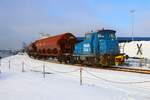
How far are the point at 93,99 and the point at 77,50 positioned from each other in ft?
67.7

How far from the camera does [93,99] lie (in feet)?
38.1

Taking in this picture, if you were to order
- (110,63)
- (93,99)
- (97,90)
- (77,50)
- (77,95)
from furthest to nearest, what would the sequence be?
(77,50)
(110,63)
(97,90)
(77,95)
(93,99)

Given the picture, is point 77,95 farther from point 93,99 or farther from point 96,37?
point 96,37

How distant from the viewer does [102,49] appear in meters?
27.4

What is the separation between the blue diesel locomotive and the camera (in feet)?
87.0

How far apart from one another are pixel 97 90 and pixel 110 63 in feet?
42.6

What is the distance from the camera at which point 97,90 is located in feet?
45.2

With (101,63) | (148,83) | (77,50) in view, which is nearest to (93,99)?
(148,83)

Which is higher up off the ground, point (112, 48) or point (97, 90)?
point (112, 48)

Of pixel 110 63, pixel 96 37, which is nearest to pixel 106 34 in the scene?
pixel 96 37

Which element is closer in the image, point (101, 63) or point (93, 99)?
point (93, 99)

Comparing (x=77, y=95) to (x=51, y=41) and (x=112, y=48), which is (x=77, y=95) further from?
(x=51, y=41)

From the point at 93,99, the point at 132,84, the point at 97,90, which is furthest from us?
the point at 132,84

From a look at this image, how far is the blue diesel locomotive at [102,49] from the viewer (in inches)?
1045
